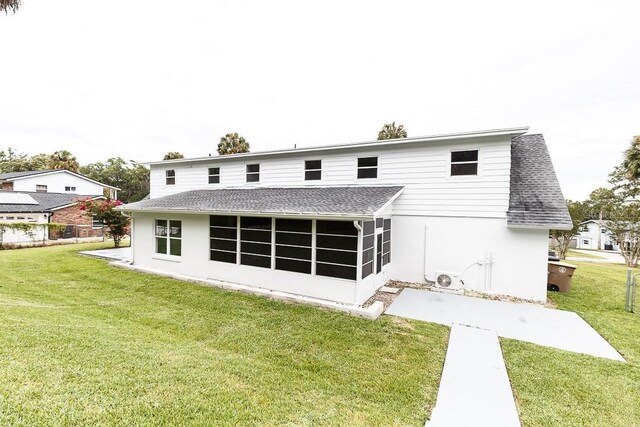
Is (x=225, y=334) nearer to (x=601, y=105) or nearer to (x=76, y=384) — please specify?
(x=76, y=384)

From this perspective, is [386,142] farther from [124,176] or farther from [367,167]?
[124,176]

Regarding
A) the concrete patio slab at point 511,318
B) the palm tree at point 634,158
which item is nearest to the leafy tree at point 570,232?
the palm tree at point 634,158

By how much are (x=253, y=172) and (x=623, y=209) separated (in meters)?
25.4

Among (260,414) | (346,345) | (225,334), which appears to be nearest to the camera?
(260,414)

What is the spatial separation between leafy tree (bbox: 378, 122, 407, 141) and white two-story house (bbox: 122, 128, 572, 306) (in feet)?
58.7

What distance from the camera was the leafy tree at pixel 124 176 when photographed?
42.4 m

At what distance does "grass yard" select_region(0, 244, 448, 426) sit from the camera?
2.84 metres

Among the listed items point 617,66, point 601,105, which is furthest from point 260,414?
point 601,105

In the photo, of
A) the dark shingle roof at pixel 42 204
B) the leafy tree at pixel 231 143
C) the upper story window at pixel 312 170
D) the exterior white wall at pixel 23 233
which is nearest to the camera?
the upper story window at pixel 312 170

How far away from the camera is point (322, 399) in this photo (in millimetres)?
3471

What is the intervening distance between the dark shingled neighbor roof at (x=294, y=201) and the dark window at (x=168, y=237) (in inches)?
28.6

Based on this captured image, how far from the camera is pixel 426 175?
924cm

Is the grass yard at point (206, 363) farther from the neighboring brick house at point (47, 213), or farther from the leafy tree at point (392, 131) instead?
the leafy tree at point (392, 131)

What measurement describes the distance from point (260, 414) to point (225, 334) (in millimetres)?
2775
